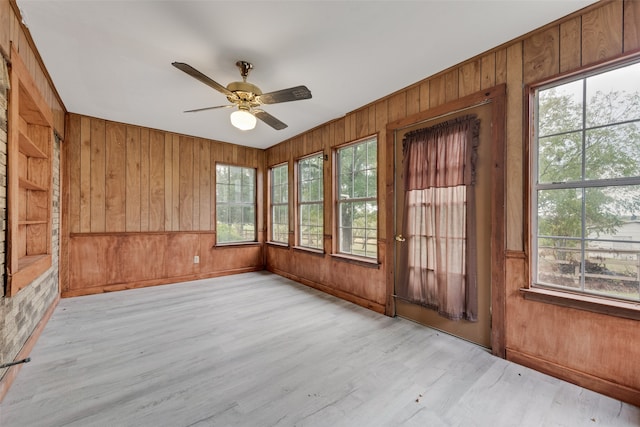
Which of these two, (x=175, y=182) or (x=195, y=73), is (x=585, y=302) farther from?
(x=175, y=182)

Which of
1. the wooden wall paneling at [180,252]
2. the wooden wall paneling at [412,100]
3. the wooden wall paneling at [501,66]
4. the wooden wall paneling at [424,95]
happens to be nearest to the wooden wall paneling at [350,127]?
the wooden wall paneling at [412,100]

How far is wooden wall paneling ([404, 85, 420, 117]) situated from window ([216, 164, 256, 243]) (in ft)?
11.8

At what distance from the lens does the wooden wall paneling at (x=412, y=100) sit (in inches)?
113

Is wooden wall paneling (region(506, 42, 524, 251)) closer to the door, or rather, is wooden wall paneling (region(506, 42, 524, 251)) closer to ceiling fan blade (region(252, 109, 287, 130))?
the door

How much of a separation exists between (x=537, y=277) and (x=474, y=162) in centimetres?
108

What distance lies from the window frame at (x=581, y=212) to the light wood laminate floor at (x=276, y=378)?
590 millimetres

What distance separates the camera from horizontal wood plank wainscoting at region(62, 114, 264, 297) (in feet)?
12.6

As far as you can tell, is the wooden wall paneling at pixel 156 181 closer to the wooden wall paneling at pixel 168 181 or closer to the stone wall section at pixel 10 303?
the wooden wall paneling at pixel 168 181

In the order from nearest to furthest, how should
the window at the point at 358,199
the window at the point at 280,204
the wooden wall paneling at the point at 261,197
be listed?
the window at the point at 358,199, the window at the point at 280,204, the wooden wall paneling at the point at 261,197

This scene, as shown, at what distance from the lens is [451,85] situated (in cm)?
258

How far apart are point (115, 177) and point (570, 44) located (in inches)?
217

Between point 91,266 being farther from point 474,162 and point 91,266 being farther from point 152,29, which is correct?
point 474,162

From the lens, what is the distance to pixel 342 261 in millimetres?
3777

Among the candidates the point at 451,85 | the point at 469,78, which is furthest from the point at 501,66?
the point at 451,85
